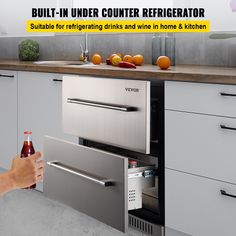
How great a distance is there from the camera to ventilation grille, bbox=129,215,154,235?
2.82 metres

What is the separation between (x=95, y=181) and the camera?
2.79 m

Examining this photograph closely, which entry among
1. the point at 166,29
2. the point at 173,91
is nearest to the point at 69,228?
the point at 173,91

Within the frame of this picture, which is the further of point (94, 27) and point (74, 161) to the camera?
point (94, 27)

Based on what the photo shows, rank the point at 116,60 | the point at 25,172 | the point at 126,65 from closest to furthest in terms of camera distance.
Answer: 1. the point at 25,172
2. the point at 126,65
3. the point at 116,60

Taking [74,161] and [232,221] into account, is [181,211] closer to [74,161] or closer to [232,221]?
[232,221]

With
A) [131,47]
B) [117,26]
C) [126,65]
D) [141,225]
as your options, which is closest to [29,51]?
[117,26]

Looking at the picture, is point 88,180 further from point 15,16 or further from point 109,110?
point 15,16

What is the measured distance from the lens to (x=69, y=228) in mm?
3074

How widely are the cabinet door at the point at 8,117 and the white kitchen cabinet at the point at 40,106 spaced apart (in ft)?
0.21

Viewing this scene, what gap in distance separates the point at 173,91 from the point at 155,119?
0.21 meters

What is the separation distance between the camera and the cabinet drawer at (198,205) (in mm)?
2416

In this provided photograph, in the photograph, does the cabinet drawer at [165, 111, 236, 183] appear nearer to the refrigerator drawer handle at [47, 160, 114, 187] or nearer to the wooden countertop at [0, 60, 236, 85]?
the wooden countertop at [0, 60, 236, 85]

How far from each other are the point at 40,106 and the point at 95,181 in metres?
0.99

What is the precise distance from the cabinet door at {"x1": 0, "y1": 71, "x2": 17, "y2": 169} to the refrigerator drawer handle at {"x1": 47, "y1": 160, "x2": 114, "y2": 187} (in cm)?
84
